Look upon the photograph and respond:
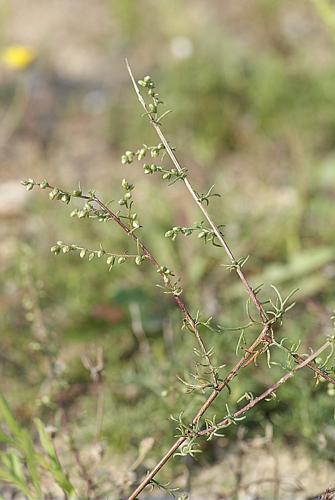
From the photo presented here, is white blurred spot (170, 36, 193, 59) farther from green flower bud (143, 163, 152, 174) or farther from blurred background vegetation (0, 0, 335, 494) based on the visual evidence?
green flower bud (143, 163, 152, 174)

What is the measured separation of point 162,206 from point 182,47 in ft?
4.45

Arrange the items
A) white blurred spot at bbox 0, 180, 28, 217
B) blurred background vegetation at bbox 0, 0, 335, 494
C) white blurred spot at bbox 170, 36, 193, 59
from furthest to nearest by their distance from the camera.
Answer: white blurred spot at bbox 170, 36, 193, 59
white blurred spot at bbox 0, 180, 28, 217
blurred background vegetation at bbox 0, 0, 335, 494

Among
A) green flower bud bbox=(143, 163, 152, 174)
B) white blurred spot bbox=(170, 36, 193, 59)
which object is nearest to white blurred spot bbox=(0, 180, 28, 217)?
white blurred spot bbox=(170, 36, 193, 59)

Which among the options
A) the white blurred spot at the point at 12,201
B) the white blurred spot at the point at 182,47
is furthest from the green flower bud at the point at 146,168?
the white blurred spot at the point at 182,47

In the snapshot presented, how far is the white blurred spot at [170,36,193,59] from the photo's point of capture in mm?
4078

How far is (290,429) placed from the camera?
82.7 inches

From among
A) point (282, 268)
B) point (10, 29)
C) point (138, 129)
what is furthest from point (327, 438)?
point (10, 29)

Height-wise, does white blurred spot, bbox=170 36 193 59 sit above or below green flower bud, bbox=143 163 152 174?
above

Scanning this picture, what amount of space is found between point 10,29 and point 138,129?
1.65m

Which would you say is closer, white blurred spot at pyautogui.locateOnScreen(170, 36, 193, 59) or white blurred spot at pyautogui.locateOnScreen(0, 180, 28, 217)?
white blurred spot at pyautogui.locateOnScreen(0, 180, 28, 217)

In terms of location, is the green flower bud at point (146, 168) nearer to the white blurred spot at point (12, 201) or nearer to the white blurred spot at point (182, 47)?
the white blurred spot at point (12, 201)

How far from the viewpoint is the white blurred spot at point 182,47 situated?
408 centimetres

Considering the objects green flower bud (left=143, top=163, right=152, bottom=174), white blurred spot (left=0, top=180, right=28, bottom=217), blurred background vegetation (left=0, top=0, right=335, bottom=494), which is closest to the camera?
green flower bud (left=143, top=163, right=152, bottom=174)

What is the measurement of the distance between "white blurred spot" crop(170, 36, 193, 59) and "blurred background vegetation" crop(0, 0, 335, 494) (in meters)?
0.02
